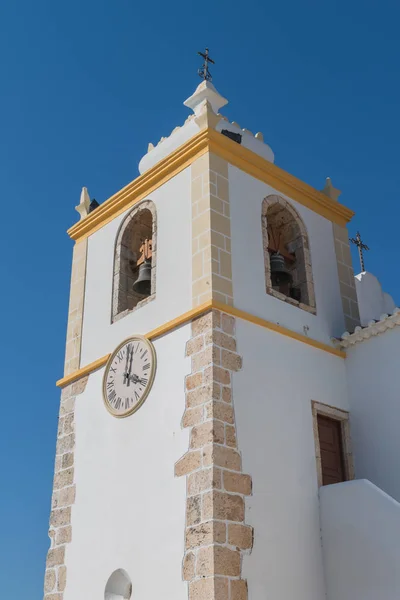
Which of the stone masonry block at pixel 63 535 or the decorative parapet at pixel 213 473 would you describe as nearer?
the decorative parapet at pixel 213 473

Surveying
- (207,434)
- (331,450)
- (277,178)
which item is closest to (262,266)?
(277,178)

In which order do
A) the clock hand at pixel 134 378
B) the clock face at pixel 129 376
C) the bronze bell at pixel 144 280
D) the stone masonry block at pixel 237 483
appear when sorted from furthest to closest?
the bronze bell at pixel 144 280
the clock hand at pixel 134 378
the clock face at pixel 129 376
the stone masonry block at pixel 237 483

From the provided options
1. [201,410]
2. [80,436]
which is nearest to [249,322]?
[201,410]

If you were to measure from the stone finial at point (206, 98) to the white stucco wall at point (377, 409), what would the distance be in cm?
376

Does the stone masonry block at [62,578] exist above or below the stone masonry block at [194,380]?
below

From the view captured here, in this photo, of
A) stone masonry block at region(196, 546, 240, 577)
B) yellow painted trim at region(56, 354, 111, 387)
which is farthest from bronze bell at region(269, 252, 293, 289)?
stone masonry block at region(196, 546, 240, 577)

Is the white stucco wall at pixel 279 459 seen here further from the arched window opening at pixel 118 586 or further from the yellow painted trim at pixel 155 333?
the arched window opening at pixel 118 586

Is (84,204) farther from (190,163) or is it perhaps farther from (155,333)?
(155,333)

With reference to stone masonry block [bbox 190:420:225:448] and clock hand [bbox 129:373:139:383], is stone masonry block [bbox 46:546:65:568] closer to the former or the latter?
clock hand [bbox 129:373:139:383]

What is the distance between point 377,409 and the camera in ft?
28.1

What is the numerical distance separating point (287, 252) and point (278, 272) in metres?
0.54

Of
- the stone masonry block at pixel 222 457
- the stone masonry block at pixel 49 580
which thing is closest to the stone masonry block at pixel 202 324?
the stone masonry block at pixel 222 457

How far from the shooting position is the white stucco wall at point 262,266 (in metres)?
8.37

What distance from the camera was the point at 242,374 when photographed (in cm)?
767
